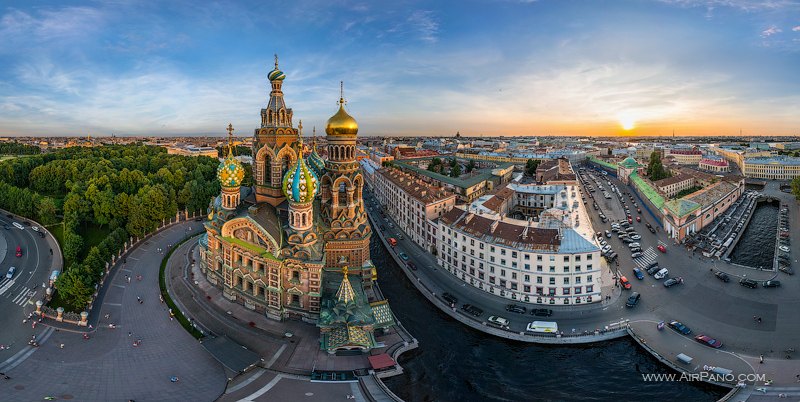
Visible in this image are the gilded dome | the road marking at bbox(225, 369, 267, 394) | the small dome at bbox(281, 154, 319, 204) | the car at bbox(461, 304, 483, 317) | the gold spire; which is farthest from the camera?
the gilded dome

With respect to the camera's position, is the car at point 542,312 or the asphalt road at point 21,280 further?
the car at point 542,312

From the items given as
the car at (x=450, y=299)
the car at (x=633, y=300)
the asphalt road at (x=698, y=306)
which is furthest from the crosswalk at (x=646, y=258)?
the car at (x=450, y=299)

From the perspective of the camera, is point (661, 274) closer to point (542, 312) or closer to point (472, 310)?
point (542, 312)

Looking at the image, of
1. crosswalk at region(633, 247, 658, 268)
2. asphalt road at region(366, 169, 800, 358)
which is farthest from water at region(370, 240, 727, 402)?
crosswalk at region(633, 247, 658, 268)

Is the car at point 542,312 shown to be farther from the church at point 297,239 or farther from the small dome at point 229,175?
the small dome at point 229,175

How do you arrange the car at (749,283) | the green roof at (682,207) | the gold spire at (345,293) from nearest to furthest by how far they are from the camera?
the gold spire at (345,293), the car at (749,283), the green roof at (682,207)

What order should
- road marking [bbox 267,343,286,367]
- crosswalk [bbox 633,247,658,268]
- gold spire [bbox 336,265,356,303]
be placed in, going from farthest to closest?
1. crosswalk [bbox 633,247,658,268]
2. gold spire [bbox 336,265,356,303]
3. road marking [bbox 267,343,286,367]

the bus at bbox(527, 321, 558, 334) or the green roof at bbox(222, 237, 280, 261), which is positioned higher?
the green roof at bbox(222, 237, 280, 261)

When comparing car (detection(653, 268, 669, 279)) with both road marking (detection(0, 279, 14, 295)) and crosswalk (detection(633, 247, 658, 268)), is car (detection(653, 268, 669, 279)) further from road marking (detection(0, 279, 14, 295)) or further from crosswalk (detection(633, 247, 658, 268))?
road marking (detection(0, 279, 14, 295))
